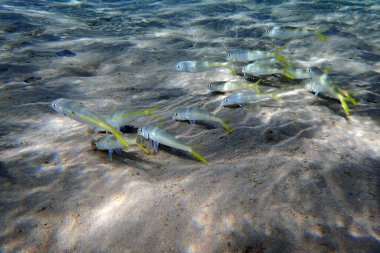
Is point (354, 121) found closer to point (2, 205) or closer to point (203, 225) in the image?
point (203, 225)

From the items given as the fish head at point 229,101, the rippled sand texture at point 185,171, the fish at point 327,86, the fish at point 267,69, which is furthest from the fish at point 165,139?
the fish at point 267,69

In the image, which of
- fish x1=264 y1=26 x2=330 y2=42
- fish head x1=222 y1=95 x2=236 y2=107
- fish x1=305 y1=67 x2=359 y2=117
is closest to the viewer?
fish x1=305 y1=67 x2=359 y2=117

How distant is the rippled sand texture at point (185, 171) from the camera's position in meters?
2.19

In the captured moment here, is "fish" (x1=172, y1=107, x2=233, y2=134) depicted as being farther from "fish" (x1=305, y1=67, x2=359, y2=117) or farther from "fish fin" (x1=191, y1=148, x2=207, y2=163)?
"fish" (x1=305, y1=67, x2=359, y2=117)

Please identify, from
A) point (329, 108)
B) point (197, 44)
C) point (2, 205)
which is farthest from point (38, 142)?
point (197, 44)

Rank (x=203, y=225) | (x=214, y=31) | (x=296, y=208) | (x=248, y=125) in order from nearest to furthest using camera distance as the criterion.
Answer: (x=203, y=225) < (x=296, y=208) < (x=248, y=125) < (x=214, y=31)

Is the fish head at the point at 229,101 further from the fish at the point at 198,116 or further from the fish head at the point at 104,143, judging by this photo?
the fish head at the point at 104,143

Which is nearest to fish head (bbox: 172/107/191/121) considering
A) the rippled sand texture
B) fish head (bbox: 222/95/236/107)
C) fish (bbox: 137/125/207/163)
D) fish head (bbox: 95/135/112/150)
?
the rippled sand texture

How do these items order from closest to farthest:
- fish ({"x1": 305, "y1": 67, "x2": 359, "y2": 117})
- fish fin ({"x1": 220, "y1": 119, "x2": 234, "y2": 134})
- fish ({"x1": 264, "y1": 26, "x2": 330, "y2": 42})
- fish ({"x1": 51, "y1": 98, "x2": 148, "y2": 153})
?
fish ({"x1": 51, "y1": 98, "x2": 148, "y2": 153}) < fish fin ({"x1": 220, "y1": 119, "x2": 234, "y2": 134}) < fish ({"x1": 305, "y1": 67, "x2": 359, "y2": 117}) < fish ({"x1": 264, "y1": 26, "x2": 330, "y2": 42})

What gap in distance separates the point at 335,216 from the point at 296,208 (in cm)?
35

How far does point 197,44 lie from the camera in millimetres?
8977

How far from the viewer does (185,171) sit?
3.01m

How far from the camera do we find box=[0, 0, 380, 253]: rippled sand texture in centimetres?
219

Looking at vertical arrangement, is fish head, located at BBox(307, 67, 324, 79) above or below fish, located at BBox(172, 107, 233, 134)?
above
